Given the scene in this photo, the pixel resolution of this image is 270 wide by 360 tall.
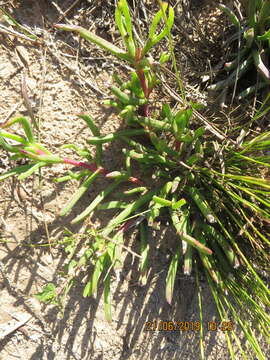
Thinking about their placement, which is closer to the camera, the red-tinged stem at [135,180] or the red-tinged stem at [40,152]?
the red-tinged stem at [40,152]

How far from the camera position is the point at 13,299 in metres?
1.79

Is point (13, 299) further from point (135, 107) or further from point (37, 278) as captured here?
point (135, 107)

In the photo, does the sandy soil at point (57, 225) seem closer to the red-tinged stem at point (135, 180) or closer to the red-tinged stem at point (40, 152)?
the red-tinged stem at point (135, 180)

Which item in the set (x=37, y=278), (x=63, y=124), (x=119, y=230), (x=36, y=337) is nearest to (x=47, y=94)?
(x=63, y=124)

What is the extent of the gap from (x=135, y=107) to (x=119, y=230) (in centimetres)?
68

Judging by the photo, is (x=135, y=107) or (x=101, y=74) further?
(x=101, y=74)
